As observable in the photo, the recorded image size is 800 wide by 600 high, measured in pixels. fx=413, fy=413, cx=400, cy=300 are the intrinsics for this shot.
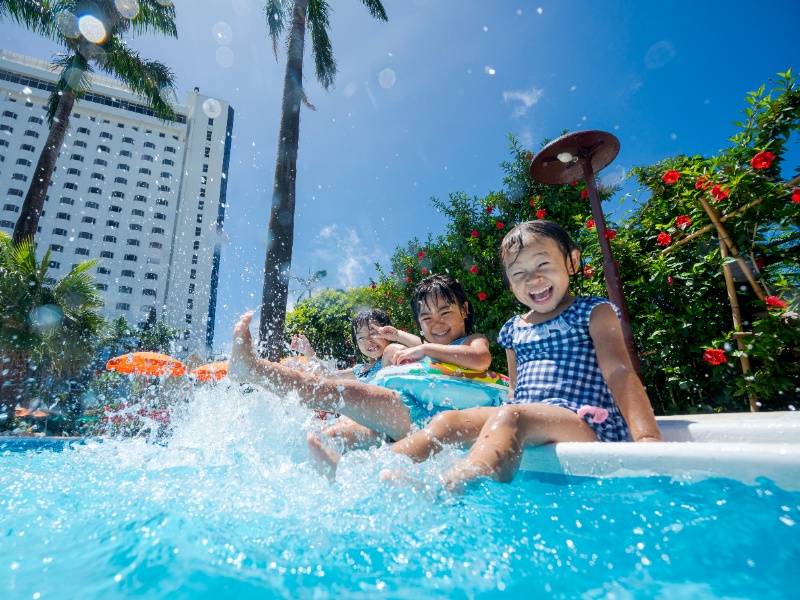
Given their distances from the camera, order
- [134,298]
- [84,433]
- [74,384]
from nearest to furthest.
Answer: [84,433] < [74,384] < [134,298]

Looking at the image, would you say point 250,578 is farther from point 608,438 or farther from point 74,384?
point 74,384

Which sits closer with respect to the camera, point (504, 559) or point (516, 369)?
point (504, 559)

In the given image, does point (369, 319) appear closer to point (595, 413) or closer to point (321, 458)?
point (595, 413)

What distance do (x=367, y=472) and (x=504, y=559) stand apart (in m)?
A: 0.60

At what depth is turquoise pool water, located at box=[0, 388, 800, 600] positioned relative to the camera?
2.60ft

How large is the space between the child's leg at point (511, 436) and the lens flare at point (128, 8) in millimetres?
13782

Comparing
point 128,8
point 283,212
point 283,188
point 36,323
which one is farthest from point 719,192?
point 128,8

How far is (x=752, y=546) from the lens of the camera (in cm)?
91

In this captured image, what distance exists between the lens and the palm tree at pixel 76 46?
9.07 meters

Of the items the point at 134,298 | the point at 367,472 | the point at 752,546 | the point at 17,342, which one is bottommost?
the point at 752,546

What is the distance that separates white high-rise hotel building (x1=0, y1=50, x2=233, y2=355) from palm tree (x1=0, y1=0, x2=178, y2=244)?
4143cm

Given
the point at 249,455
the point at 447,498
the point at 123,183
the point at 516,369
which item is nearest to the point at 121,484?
the point at 249,455

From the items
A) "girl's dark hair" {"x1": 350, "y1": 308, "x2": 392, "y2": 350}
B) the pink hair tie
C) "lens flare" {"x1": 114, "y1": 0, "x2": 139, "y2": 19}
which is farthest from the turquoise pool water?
Answer: "lens flare" {"x1": 114, "y1": 0, "x2": 139, "y2": 19}

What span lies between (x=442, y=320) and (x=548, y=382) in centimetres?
104
